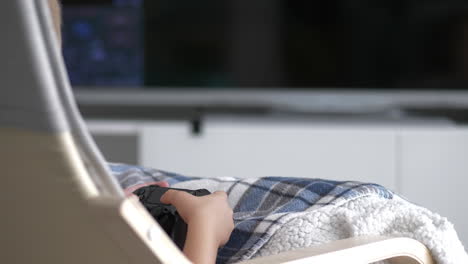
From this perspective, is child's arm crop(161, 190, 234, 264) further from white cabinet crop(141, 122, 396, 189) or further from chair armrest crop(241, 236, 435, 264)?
white cabinet crop(141, 122, 396, 189)

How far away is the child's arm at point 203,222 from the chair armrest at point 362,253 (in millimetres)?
135

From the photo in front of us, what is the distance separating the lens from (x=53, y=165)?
2.53 ft

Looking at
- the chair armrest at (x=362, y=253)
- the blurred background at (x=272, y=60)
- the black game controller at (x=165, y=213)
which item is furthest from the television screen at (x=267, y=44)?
the chair armrest at (x=362, y=253)

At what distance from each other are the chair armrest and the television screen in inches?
81.5

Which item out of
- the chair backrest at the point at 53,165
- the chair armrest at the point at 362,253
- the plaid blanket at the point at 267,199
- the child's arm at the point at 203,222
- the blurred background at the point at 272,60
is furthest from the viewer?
the blurred background at the point at 272,60

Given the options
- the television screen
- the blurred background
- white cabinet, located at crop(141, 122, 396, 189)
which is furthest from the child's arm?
the television screen

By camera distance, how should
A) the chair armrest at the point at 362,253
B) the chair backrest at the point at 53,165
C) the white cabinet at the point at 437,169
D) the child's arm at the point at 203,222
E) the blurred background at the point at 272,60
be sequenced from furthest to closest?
the blurred background at the point at 272,60 → the white cabinet at the point at 437,169 → the child's arm at the point at 203,222 → the chair armrest at the point at 362,253 → the chair backrest at the point at 53,165

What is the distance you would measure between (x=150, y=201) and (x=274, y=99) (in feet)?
6.43

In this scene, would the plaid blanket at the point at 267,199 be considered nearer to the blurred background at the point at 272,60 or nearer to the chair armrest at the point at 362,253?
the chair armrest at the point at 362,253

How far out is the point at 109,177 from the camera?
2.53 ft

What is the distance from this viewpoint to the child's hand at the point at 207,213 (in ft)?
3.54

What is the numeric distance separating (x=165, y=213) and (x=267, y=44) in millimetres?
2034

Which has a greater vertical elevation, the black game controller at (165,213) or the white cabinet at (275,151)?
the black game controller at (165,213)

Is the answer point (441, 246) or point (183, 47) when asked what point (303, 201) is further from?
point (183, 47)
